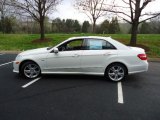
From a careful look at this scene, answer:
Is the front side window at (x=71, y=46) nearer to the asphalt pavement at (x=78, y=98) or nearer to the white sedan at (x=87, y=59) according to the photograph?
the white sedan at (x=87, y=59)

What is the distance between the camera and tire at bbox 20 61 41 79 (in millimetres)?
6814

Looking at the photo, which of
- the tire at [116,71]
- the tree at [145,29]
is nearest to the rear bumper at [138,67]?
the tire at [116,71]

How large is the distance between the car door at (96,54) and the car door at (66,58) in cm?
23

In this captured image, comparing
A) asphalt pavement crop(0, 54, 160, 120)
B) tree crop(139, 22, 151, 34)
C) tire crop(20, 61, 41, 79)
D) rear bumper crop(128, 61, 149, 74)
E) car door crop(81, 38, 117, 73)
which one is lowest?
asphalt pavement crop(0, 54, 160, 120)

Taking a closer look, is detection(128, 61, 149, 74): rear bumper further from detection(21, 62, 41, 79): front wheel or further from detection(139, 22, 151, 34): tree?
detection(139, 22, 151, 34): tree

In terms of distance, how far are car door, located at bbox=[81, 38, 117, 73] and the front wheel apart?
1.62m

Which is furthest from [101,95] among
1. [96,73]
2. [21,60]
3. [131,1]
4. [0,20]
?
[0,20]

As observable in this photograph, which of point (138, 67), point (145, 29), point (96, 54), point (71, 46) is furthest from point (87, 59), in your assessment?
point (145, 29)

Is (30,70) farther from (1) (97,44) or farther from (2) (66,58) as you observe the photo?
(1) (97,44)

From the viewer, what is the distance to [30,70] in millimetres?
6828

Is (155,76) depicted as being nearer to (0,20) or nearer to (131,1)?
Result: (131,1)

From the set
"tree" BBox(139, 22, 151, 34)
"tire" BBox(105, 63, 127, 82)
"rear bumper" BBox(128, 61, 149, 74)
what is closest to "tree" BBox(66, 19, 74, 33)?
"tree" BBox(139, 22, 151, 34)

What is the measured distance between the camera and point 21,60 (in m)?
6.75

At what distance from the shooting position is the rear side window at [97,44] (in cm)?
655
